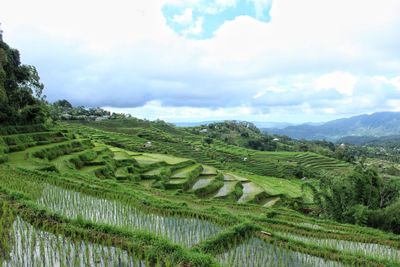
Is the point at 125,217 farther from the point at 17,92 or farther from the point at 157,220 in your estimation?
the point at 17,92

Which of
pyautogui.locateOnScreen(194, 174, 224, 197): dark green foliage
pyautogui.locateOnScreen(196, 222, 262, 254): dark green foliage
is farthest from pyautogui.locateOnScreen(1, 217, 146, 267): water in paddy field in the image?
pyautogui.locateOnScreen(194, 174, 224, 197): dark green foliage

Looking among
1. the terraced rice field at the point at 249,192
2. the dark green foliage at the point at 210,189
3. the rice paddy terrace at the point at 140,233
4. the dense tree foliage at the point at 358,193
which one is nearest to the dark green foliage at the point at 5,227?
the rice paddy terrace at the point at 140,233

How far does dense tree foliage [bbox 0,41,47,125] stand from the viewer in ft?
81.8

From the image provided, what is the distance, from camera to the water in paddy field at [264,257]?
748cm

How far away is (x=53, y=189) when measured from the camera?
13.5 metres

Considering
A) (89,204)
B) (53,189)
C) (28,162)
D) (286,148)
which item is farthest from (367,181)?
(286,148)

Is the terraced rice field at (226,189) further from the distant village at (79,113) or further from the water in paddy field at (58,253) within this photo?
the distant village at (79,113)

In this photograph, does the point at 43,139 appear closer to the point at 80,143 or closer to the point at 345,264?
the point at 80,143

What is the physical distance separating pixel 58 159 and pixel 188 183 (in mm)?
8704

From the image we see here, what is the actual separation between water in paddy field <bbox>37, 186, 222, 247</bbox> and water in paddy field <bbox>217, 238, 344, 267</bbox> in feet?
3.79

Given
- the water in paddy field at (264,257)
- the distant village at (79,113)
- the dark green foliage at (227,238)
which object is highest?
the distant village at (79,113)

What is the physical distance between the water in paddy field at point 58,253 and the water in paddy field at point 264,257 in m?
2.02

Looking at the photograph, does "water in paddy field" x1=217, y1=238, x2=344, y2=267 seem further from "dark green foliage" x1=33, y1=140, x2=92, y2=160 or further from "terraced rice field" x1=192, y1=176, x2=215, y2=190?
"dark green foliage" x1=33, y1=140, x2=92, y2=160

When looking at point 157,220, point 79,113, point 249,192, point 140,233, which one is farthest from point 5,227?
point 79,113
